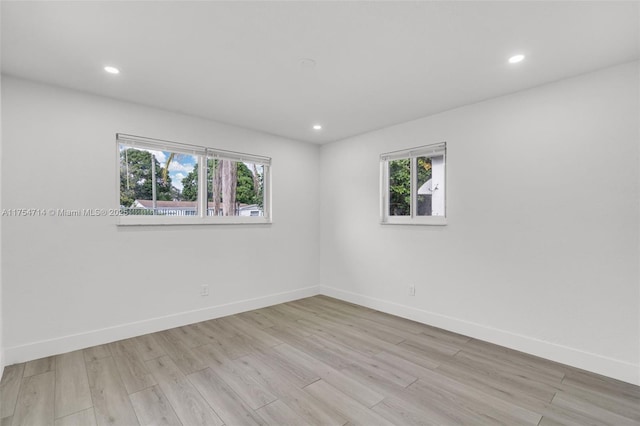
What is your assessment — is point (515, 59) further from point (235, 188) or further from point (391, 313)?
point (235, 188)

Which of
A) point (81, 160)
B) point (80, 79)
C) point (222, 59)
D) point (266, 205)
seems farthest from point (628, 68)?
point (81, 160)

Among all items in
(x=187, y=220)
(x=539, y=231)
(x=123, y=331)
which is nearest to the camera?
(x=539, y=231)

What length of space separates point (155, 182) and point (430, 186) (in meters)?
3.24

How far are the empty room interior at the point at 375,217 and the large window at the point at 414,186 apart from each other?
0.03m

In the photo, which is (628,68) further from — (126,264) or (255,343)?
(126,264)

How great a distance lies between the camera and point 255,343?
2.98m

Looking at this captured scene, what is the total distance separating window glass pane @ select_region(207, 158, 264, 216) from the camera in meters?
3.82

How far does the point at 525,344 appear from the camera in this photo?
277 centimetres

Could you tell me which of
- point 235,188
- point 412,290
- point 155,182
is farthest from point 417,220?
point 155,182

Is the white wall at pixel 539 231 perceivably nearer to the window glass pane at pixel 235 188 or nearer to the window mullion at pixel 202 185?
the window glass pane at pixel 235 188

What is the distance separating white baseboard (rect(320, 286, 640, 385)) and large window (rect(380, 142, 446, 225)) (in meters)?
1.10

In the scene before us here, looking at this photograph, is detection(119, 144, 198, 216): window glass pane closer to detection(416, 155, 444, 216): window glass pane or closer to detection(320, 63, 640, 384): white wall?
detection(320, 63, 640, 384): white wall

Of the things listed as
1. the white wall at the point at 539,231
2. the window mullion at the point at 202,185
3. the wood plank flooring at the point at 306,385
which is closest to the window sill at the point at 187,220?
the window mullion at the point at 202,185

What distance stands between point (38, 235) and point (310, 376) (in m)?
2.71
